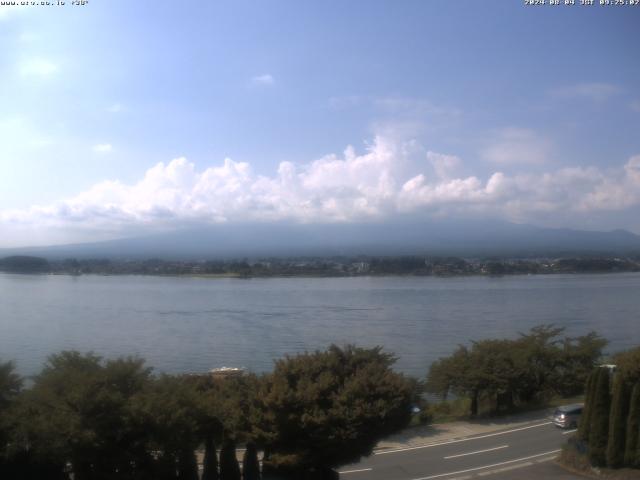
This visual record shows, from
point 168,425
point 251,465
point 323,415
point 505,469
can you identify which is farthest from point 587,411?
point 168,425

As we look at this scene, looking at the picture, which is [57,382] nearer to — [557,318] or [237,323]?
[237,323]

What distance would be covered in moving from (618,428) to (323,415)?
311 cm

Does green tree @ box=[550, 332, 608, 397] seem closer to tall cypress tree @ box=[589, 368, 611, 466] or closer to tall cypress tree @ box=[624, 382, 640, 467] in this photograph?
tall cypress tree @ box=[589, 368, 611, 466]

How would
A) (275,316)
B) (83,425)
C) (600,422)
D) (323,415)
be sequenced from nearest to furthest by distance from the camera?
(83,425)
(323,415)
(600,422)
(275,316)

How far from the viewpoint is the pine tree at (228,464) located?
5996 millimetres

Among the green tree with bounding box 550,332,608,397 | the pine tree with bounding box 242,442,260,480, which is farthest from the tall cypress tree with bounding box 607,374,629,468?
the green tree with bounding box 550,332,608,397

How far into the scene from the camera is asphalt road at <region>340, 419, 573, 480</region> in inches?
291

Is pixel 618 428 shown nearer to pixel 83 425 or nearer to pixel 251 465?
pixel 251 465

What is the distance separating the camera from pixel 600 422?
21.8ft

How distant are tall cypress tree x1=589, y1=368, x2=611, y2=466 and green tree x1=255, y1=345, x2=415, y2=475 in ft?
6.92

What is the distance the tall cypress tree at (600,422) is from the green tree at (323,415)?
2.11 meters

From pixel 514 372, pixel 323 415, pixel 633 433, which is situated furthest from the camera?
pixel 514 372

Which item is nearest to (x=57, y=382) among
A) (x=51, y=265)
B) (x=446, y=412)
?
(x=446, y=412)

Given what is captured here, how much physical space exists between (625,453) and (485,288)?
36.6 m
